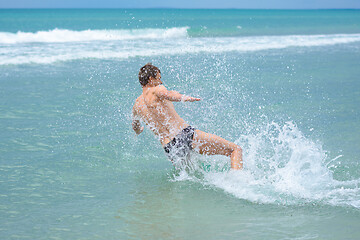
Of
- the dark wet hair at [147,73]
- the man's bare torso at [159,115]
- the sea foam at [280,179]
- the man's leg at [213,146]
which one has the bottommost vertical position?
the sea foam at [280,179]

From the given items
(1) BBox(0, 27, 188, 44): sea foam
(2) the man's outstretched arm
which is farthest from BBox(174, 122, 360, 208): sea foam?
(1) BBox(0, 27, 188, 44): sea foam

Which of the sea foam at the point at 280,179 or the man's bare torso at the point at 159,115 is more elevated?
the man's bare torso at the point at 159,115

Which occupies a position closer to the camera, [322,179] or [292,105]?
[322,179]

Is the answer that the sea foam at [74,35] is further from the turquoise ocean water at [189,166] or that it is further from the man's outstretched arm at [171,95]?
the man's outstretched arm at [171,95]

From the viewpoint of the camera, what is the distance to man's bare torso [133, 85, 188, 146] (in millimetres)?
5086

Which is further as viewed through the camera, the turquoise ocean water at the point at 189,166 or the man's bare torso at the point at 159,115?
the man's bare torso at the point at 159,115

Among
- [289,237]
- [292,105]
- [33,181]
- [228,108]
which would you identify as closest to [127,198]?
[33,181]

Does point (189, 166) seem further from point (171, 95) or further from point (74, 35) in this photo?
point (74, 35)

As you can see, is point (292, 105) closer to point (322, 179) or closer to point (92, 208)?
point (322, 179)

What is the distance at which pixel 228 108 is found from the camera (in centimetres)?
876

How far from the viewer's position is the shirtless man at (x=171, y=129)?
16.6 ft

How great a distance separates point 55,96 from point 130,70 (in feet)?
14.3

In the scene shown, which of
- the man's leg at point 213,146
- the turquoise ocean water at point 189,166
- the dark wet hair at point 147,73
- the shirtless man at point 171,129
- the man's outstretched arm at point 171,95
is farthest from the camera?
the man's leg at point 213,146

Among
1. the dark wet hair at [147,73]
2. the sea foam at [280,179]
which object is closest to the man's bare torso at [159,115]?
the dark wet hair at [147,73]
